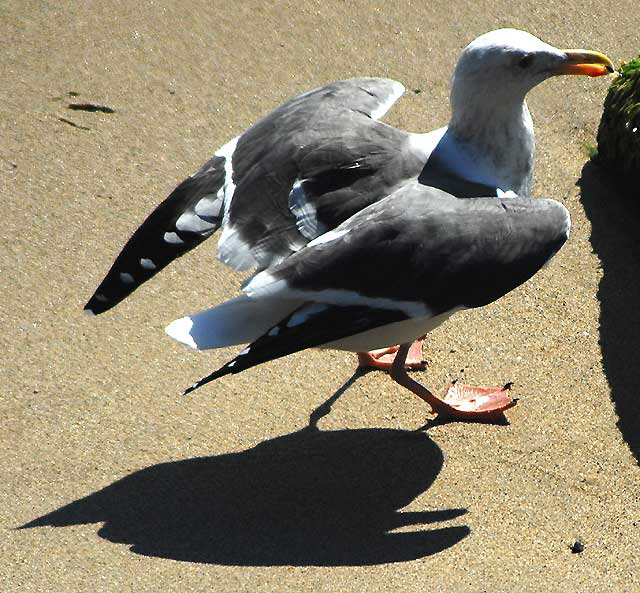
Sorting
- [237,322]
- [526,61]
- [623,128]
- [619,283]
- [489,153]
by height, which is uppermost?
[526,61]

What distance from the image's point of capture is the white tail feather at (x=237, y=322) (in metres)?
3.79

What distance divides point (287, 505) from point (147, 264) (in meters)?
0.98

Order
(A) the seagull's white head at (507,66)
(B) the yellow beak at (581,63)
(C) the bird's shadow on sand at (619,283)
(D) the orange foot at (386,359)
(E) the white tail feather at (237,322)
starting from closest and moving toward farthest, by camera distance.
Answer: (E) the white tail feather at (237,322) < (A) the seagull's white head at (507,66) < (B) the yellow beak at (581,63) < (C) the bird's shadow on sand at (619,283) < (D) the orange foot at (386,359)

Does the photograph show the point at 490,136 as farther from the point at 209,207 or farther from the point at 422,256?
the point at 209,207

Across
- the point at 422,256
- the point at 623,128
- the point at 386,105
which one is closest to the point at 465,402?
the point at 422,256

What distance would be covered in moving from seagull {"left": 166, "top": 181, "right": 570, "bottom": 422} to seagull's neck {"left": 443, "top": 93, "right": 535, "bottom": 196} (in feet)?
1.26

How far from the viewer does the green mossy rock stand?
17.4ft

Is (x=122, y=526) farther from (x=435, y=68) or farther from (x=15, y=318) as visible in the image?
(x=435, y=68)

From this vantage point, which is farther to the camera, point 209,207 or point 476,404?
point 476,404

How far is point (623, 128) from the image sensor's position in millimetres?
5363

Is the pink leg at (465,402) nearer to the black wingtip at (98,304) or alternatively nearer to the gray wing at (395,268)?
the gray wing at (395,268)

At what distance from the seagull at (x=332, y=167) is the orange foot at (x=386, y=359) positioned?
2.76 ft

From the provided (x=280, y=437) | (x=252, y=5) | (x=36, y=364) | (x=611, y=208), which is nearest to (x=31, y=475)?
(x=36, y=364)

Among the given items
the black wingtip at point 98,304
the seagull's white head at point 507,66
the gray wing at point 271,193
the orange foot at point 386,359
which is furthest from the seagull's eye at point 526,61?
the black wingtip at point 98,304
